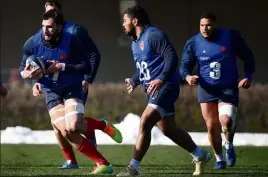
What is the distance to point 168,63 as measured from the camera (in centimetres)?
1077

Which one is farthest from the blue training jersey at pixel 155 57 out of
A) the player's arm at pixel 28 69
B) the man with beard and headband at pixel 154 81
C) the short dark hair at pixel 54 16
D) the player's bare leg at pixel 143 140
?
the player's arm at pixel 28 69

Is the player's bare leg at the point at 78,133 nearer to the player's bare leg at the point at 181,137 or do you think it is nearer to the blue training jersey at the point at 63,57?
the blue training jersey at the point at 63,57

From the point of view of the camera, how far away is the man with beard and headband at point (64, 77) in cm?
1127

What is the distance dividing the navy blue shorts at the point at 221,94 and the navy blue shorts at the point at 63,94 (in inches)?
74.7

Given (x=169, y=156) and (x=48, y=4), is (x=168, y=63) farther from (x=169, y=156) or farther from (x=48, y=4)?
(x=169, y=156)

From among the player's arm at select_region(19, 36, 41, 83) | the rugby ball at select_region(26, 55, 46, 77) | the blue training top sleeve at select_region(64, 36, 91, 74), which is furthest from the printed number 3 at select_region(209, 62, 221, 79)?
the rugby ball at select_region(26, 55, 46, 77)

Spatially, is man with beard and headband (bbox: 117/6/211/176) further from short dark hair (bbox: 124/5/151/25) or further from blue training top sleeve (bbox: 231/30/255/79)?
blue training top sleeve (bbox: 231/30/255/79)

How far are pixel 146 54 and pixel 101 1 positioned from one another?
11371 millimetres

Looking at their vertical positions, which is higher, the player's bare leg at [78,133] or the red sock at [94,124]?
the player's bare leg at [78,133]

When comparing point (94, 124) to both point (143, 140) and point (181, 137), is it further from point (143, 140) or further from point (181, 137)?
point (143, 140)

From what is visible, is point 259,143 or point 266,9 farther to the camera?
point 266,9

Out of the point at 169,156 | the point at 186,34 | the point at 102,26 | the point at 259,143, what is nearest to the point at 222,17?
the point at 186,34

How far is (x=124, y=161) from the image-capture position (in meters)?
14.6

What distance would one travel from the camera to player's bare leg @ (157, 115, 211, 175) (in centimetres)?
1117
